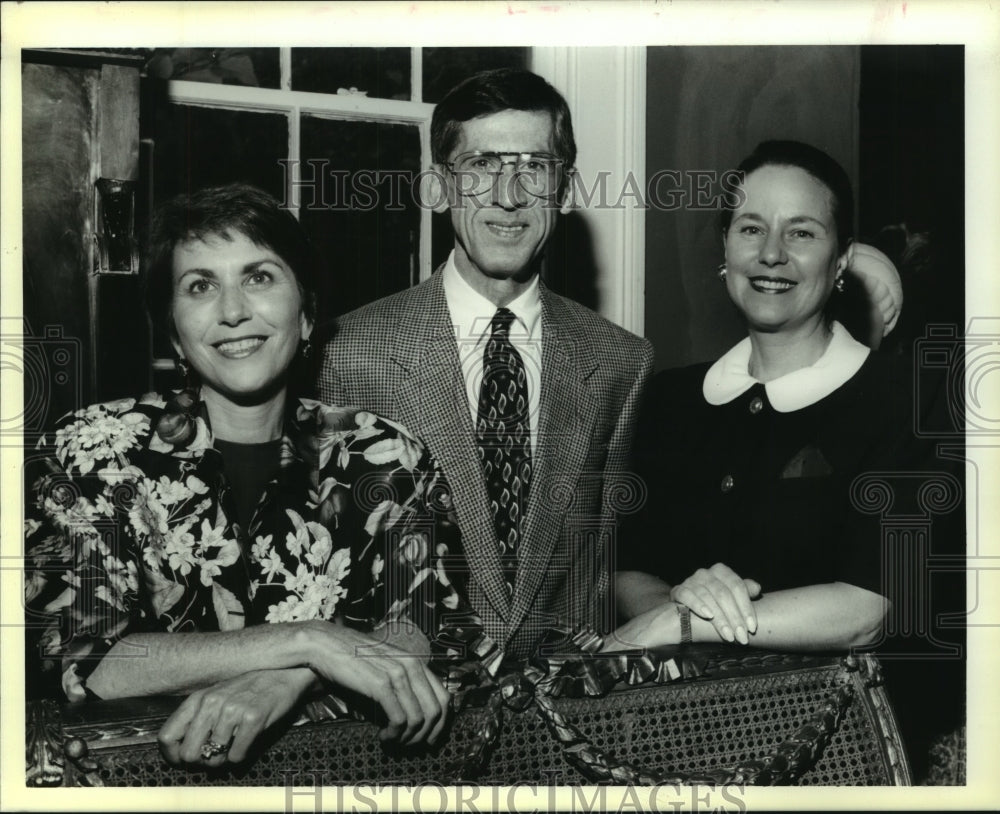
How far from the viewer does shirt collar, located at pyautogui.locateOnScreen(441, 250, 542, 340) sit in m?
2.65

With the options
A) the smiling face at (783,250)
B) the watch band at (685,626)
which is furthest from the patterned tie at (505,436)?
the smiling face at (783,250)

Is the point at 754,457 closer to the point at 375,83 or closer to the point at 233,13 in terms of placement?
the point at 375,83

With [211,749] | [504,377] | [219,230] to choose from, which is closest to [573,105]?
[504,377]

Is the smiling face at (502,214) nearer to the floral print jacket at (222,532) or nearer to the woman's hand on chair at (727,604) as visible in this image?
the floral print jacket at (222,532)

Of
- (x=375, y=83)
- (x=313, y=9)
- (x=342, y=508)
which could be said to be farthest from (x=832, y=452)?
(x=313, y=9)

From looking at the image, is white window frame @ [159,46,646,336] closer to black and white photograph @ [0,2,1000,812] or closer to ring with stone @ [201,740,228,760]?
black and white photograph @ [0,2,1000,812]

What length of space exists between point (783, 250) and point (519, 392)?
0.71 metres

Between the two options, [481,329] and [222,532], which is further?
[481,329]

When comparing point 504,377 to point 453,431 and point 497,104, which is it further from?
point 497,104

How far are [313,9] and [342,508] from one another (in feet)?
3.96

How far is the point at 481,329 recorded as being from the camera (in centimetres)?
265

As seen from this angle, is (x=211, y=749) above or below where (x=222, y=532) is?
below

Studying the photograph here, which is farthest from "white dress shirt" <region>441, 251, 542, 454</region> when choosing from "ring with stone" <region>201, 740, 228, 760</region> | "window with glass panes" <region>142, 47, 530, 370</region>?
"ring with stone" <region>201, 740, 228, 760</region>

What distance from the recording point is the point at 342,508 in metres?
2.56
